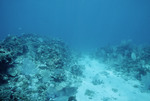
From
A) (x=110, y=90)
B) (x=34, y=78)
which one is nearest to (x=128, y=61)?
(x=110, y=90)

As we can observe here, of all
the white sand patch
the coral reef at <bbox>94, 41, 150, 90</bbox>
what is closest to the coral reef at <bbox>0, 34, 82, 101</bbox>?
the white sand patch

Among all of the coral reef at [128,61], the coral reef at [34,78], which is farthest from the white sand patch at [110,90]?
the coral reef at [128,61]

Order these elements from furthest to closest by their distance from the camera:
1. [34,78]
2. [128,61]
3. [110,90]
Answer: [128,61] → [110,90] → [34,78]

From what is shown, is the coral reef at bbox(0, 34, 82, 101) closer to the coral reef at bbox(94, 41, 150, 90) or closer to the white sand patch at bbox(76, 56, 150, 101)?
the white sand patch at bbox(76, 56, 150, 101)

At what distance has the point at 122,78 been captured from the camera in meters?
12.0

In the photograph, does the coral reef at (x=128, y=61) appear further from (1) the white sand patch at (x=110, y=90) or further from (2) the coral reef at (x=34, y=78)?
(2) the coral reef at (x=34, y=78)

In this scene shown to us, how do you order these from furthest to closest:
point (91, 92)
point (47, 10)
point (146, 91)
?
1. point (47, 10)
2. point (146, 91)
3. point (91, 92)

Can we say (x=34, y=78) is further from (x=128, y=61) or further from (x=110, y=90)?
(x=128, y=61)

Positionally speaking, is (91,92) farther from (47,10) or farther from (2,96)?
(47,10)

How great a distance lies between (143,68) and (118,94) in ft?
18.6

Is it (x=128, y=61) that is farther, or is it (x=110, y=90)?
(x=128, y=61)

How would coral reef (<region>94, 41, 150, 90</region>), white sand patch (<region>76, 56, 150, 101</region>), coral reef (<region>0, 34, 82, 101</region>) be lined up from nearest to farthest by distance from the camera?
1. coral reef (<region>0, 34, 82, 101</region>)
2. white sand patch (<region>76, 56, 150, 101</region>)
3. coral reef (<region>94, 41, 150, 90</region>)

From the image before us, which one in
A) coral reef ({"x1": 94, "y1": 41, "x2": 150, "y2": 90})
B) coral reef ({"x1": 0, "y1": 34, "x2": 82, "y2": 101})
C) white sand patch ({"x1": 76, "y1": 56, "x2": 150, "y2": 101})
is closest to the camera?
coral reef ({"x1": 0, "y1": 34, "x2": 82, "y2": 101})

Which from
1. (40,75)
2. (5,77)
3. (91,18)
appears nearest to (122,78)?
(40,75)
